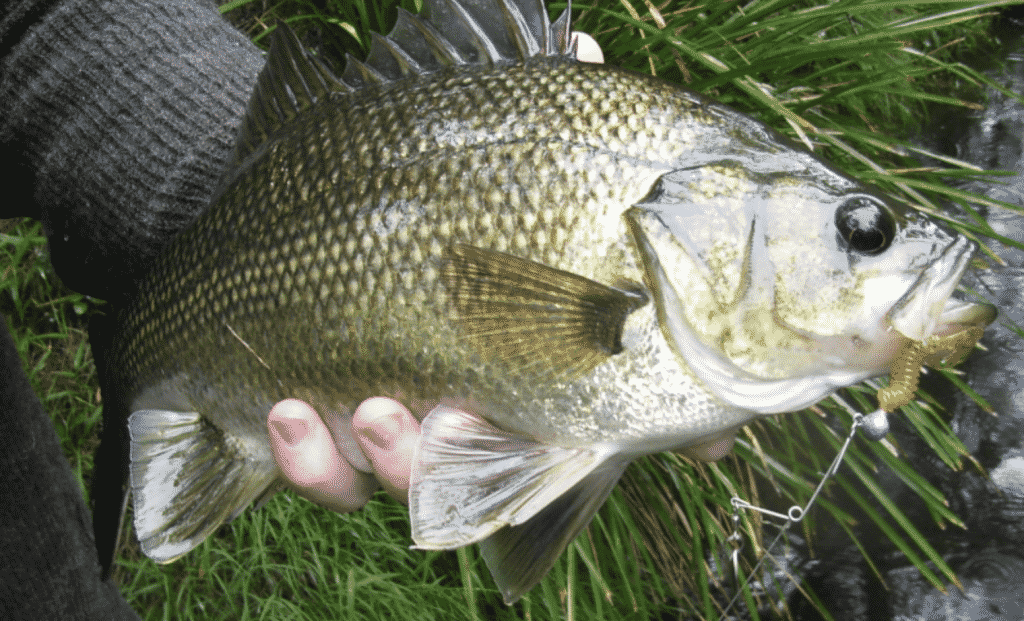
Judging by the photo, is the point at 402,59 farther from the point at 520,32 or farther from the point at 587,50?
the point at 587,50

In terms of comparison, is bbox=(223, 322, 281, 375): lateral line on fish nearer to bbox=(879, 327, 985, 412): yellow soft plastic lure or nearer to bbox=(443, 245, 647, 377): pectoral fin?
bbox=(443, 245, 647, 377): pectoral fin

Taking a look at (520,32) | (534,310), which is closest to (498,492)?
(534,310)

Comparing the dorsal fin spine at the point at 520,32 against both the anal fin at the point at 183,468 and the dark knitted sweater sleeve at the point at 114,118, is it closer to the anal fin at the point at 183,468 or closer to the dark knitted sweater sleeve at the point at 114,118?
the dark knitted sweater sleeve at the point at 114,118

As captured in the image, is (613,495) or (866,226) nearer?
(866,226)

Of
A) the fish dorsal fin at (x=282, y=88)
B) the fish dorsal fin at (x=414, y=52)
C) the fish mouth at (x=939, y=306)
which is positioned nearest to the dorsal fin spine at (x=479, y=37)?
the fish dorsal fin at (x=414, y=52)

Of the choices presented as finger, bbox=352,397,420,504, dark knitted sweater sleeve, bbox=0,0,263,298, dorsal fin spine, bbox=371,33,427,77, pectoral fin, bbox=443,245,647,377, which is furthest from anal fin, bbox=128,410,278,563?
dorsal fin spine, bbox=371,33,427,77

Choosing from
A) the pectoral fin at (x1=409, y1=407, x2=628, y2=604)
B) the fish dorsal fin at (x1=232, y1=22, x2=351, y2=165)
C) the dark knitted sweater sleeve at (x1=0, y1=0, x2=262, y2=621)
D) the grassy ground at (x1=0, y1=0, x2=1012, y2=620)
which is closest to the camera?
the pectoral fin at (x1=409, y1=407, x2=628, y2=604)
